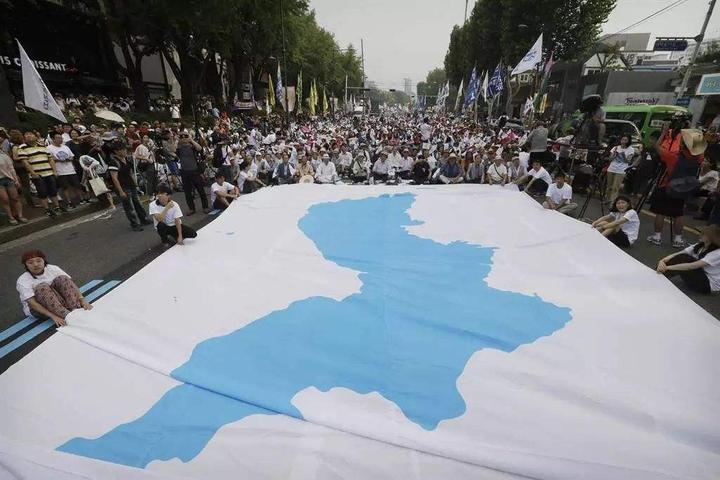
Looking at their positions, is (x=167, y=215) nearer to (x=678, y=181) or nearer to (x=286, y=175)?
(x=286, y=175)

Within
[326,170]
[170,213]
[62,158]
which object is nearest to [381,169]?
[326,170]

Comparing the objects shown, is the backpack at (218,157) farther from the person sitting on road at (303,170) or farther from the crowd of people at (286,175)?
the person sitting on road at (303,170)

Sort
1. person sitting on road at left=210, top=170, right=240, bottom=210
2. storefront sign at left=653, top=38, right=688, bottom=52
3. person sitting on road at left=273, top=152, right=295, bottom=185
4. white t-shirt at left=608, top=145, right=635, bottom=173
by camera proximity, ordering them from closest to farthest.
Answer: white t-shirt at left=608, top=145, right=635, bottom=173 → person sitting on road at left=210, top=170, right=240, bottom=210 → person sitting on road at left=273, top=152, right=295, bottom=185 → storefront sign at left=653, top=38, right=688, bottom=52

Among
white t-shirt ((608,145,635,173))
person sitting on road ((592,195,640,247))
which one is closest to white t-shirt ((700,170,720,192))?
white t-shirt ((608,145,635,173))

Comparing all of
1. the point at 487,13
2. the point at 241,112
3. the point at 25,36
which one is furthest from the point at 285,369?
the point at 487,13

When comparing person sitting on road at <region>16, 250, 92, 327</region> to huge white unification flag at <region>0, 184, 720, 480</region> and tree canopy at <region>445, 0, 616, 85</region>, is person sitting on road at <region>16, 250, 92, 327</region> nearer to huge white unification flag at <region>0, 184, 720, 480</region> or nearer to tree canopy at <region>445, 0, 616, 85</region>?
huge white unification flag at <region>0, 184, 720, 480</region>

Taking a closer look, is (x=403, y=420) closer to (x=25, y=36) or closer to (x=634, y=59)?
(x=25, y=36)
